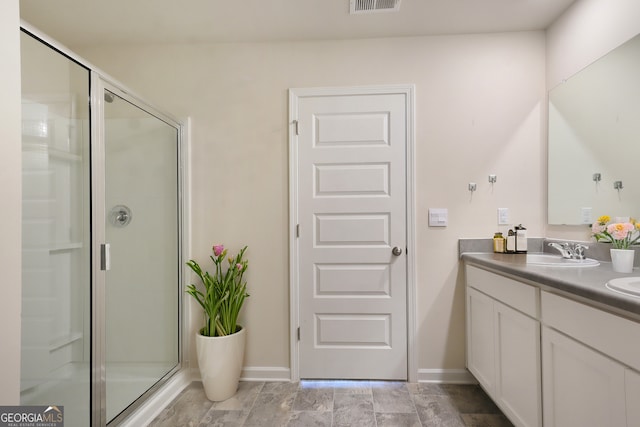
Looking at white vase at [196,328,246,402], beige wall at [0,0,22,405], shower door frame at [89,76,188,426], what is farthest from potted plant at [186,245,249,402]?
beige wall at [0,0,22,405]

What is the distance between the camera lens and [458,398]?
6.23 ft

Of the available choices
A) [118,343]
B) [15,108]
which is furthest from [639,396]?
[118,343]

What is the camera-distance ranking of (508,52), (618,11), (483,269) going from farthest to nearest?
(508,52)
(483,269)
(618,11)

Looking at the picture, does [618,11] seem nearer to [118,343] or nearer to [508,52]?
[508,52]

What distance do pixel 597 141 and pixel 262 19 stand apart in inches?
86.0

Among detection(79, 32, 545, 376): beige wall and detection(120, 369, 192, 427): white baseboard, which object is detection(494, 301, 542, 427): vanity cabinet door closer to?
detection(79, 32, 545, 376): beige wall

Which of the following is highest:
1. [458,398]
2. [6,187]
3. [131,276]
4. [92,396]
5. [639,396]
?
[6,187]

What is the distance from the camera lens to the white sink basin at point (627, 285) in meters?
0.92

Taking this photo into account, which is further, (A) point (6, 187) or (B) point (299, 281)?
(B) point (299, 281)

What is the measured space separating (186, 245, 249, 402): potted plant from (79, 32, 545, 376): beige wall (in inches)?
5.5

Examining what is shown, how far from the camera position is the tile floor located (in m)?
1.69

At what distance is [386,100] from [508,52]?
932mm

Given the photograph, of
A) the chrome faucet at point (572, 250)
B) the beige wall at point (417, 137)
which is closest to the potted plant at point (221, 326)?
the beige wall at point (417, 137)

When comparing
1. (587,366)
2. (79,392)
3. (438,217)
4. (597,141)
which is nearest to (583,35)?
(597,141)
